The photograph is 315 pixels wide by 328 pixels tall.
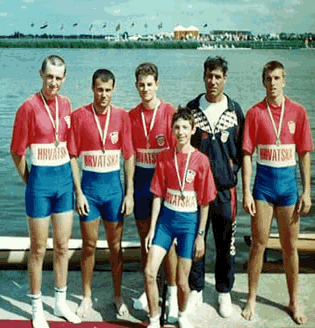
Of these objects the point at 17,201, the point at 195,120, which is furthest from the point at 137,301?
the point at 17,201

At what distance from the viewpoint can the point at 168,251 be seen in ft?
14.0

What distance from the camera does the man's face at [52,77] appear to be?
13.3 feet

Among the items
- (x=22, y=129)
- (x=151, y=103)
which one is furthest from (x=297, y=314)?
(x=22, y=129)

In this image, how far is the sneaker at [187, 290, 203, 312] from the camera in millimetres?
4606

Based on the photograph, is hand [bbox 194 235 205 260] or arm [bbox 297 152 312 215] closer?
hand [bbox 194 235 205 260]

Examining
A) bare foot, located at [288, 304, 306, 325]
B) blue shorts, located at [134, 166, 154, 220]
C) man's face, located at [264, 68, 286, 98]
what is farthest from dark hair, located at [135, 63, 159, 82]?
bare foot, located at [288, 304, 306, 325]

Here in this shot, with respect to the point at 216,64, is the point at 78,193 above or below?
below

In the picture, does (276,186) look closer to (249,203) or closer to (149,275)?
(249,203)

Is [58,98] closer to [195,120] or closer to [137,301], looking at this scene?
[195,120]

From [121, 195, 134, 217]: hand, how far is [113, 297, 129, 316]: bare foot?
81cm

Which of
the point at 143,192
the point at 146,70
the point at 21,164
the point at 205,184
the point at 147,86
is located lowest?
the point at 143,192

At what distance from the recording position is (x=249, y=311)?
15.0 feet

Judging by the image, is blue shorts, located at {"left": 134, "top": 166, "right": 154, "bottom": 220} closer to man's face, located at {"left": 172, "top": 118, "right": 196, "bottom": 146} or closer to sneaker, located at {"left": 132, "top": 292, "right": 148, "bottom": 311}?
man's face, located at {"left": 172, "top": 118, "right": 196, "bottom": 146}

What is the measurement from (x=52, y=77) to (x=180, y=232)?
1489 millimetres
